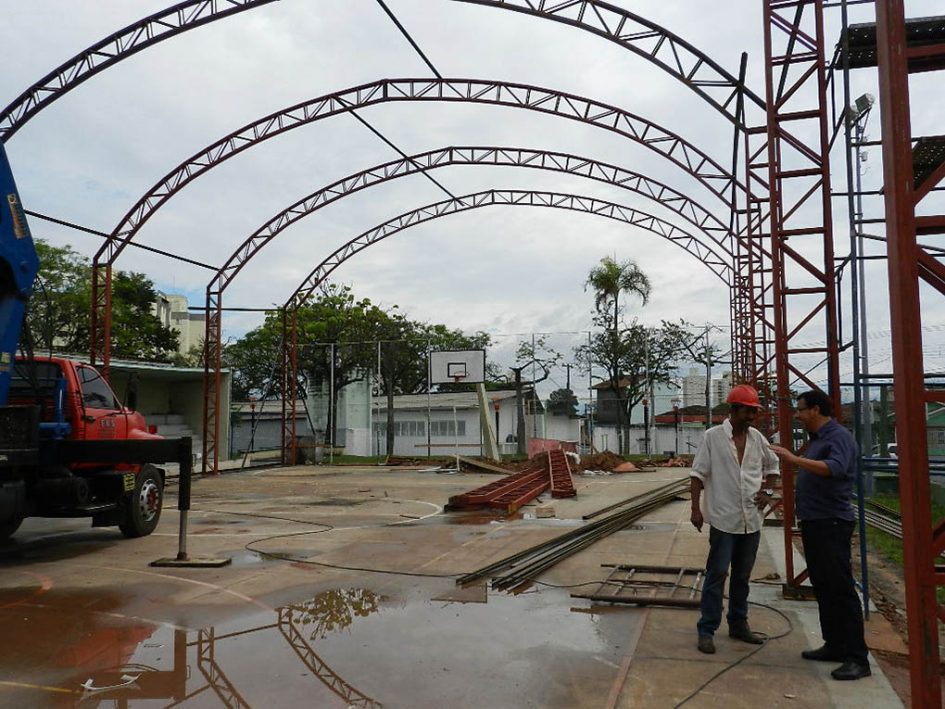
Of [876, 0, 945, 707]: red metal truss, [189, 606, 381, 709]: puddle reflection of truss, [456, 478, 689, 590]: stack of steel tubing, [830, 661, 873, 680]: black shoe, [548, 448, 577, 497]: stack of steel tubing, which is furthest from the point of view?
[548, 448, 577, 497]: stack of steel tubing

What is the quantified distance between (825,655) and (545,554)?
414 centimetres

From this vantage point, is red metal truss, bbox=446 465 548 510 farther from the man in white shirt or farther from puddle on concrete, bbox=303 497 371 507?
A: the man in white shirt

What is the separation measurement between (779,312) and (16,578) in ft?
28.5

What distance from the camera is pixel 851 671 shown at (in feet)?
15.7

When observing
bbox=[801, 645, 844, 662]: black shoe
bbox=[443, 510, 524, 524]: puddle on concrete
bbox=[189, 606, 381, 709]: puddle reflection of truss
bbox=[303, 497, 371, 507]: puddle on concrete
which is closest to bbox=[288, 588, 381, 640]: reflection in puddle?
bbox=[189, 606, 381, 709]: puddle reflection of truss

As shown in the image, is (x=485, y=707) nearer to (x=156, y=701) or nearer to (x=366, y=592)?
(x=156, y=701)

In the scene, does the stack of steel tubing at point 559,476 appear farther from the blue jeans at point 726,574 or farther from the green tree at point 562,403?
the green tree at point 562,403

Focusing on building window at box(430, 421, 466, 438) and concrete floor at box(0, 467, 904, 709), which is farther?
building window at box(430, 421, 466, 438)

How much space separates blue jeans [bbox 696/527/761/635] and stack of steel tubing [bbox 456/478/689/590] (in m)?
2.48

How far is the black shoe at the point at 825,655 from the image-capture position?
16.7 feet

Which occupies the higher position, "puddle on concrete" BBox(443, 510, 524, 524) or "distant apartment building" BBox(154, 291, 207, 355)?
"distant apartment building" BBox(154, 291, 207, 355)

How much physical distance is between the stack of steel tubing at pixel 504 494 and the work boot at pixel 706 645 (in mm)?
8106

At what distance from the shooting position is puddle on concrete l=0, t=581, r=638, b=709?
462 centimetres

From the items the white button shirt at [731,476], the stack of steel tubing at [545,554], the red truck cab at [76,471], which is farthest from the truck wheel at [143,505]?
the white button shirt at [731,476]
